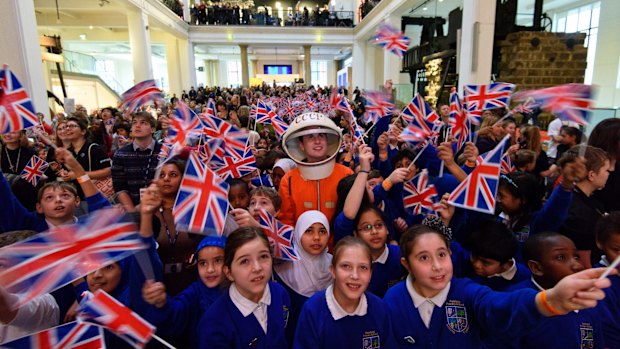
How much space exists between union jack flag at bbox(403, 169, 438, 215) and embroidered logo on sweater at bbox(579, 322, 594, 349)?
1.06m

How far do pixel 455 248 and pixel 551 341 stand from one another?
0.66 m

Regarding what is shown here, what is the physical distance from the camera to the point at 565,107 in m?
2.29

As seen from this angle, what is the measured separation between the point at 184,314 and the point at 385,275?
110 centimetres

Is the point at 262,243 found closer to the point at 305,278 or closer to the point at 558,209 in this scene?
the point at 305,278

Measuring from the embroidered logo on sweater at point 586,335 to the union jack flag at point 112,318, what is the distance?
1.80 m

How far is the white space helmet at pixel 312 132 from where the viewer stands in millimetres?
2527

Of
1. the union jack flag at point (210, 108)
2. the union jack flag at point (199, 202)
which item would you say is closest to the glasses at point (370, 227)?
the union jack flag at point (199, 202)

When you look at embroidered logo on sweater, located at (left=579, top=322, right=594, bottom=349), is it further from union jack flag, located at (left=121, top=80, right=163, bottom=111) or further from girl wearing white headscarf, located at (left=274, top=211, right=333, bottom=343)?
union jack flag, located at (left=121, top=80, right=163, bottom=111)

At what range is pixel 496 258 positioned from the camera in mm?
1849

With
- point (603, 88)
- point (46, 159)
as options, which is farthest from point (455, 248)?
point (603, 88)

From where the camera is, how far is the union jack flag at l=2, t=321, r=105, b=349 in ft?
4.02

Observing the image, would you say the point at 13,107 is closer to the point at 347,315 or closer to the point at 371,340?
the point at 347,315

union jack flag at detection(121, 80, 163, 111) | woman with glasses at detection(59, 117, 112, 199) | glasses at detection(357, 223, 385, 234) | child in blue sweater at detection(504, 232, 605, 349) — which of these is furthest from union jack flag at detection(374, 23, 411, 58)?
woman with glasses at detection(59, 117, 112, 199)

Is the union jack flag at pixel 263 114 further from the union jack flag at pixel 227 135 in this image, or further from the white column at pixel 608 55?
the white column at pixel 608 55
